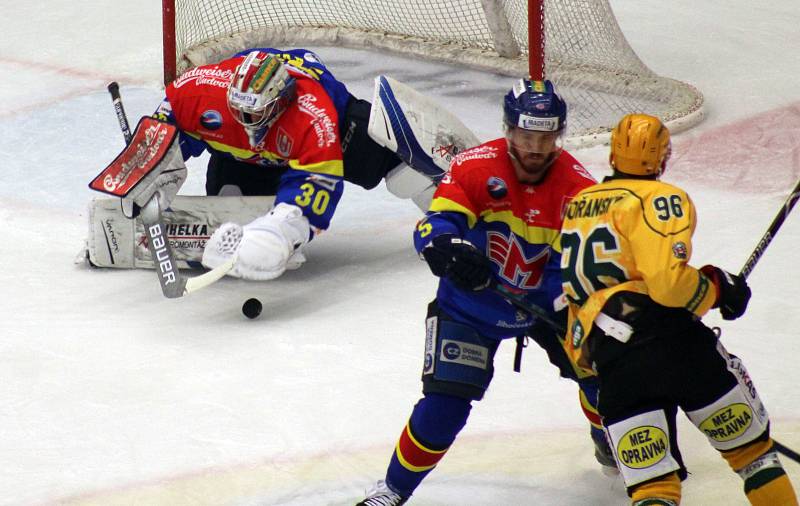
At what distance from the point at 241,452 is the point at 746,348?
158 cm

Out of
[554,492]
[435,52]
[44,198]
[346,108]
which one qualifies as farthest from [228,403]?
[435,52]

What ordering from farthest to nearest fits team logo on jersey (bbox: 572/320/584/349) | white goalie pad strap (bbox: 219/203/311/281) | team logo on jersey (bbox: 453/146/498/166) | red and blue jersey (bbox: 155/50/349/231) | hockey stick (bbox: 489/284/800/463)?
1. red and blue jersey (bbox: 155/50/349/231)
2. white goalie pad strap (bbox: 219/203/311/281)
3. team logo on jersey (bbox: 453/146/498/166)
4. hockey stick (bbox: 489/284/800/463)
5. team logo on jersey (bbox: 572/320/584/349)

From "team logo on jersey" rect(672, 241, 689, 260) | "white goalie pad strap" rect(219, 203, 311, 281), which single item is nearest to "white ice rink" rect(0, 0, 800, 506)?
"white goalie pad strap" rect(219, 203, 311, 281)

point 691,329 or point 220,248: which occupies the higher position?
point 691,329

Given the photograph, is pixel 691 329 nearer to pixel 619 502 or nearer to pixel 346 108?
pixel 619 502

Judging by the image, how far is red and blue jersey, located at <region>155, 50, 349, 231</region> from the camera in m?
4.25

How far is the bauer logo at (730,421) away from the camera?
247 centimetres

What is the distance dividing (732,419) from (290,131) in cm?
223

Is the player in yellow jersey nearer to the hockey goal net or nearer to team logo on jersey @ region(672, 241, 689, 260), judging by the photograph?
team logo on jersey @ region(672, 241, 689, 260)

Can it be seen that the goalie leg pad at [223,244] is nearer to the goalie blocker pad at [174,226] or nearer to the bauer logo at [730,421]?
the goalie blocker pad at [174,226]

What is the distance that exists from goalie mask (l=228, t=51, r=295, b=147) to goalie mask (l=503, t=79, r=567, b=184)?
1564mm

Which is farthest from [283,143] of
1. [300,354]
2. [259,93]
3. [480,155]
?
[480,155]

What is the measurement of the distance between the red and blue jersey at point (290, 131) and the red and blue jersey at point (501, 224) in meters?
1.44

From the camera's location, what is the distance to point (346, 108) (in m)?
4.53
